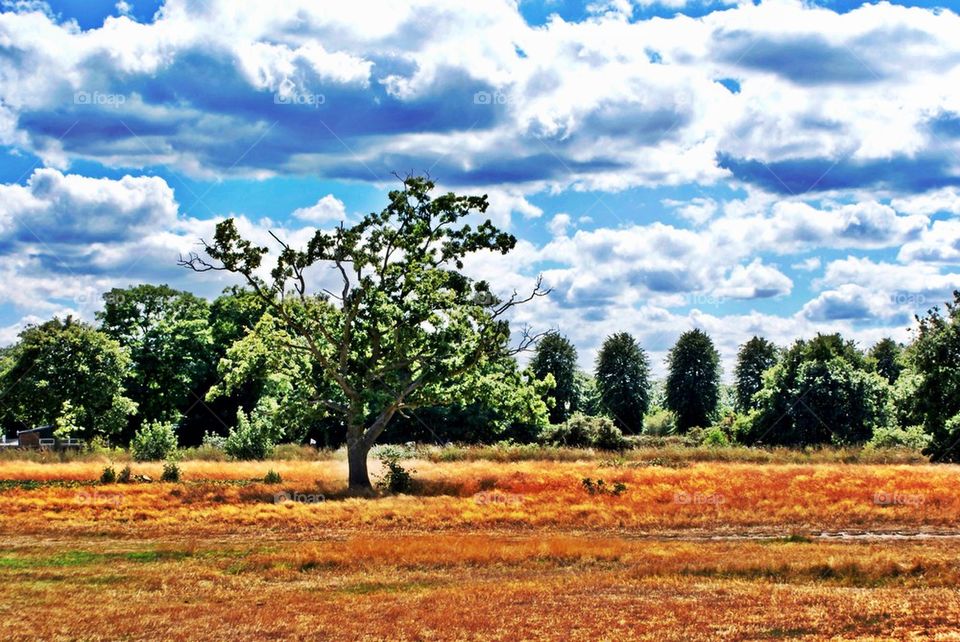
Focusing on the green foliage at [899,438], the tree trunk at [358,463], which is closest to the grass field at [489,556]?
the tree trunk at [358,463]

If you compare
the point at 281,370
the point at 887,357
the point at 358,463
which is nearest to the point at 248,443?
the point at 281,370

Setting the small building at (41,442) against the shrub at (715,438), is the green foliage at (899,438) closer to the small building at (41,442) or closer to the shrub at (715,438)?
the shrub at (715,438)

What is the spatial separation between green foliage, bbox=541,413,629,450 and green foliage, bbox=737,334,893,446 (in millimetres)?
15471

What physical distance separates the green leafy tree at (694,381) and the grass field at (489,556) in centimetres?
6343

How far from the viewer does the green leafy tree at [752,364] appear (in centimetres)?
12719

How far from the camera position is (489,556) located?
29.3 m

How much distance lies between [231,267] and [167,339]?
4582cm

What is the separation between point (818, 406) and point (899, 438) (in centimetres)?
881

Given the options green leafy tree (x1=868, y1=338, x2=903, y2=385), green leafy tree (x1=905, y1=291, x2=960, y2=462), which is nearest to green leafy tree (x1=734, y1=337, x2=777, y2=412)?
green leafy tree (x1=868, y1=338, x2=903, y2=385)

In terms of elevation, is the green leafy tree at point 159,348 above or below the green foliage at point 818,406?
above

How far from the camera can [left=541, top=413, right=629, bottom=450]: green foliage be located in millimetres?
80275

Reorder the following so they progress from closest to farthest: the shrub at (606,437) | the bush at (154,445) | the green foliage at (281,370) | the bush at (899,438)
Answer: the green foliage at (281,370), the bush at (154,445), the bush at (899,438), the shrub at (606,437)

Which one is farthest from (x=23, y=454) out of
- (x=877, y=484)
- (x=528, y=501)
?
(x=877, y=484)

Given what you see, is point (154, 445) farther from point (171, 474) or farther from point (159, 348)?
point (159, 348)
